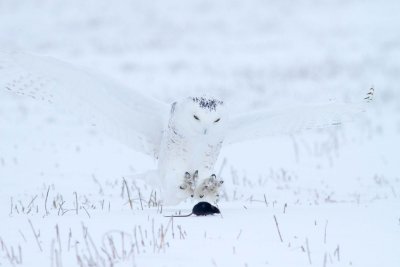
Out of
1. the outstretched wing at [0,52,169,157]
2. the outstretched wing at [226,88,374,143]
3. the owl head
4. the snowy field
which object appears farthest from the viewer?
the outstretched wing at [226,88,374,143]

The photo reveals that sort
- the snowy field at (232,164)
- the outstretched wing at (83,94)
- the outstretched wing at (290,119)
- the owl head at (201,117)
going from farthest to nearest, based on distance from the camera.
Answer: the outstretched wing at (290,119) < the outstretched wing at (83,94) < the owl head at (201,117) < the snowy field at (232,164)

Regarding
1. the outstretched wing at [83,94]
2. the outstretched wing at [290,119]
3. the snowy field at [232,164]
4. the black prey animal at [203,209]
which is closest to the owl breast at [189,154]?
the black prey animal at [203,209]

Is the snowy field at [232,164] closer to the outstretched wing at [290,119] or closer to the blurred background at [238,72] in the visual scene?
the blurred background at [238,72]

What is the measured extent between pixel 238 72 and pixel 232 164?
1126 cm

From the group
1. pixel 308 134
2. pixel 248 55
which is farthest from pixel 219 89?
pixel 248 55

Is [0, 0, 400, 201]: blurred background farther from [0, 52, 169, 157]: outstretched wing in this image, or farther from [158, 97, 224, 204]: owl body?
[158, 97, 224, 204]: owl body

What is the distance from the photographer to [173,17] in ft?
122

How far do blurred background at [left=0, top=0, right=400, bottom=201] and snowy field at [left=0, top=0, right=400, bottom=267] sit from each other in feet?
0.17

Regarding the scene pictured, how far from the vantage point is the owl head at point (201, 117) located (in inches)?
193

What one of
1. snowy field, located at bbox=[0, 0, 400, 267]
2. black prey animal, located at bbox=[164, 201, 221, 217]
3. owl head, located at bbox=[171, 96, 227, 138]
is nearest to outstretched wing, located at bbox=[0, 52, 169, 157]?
snowy field, located at bbox=[0, 0, 400, 267]

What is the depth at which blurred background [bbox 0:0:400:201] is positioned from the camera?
30.2ft

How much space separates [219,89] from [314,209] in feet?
39.7

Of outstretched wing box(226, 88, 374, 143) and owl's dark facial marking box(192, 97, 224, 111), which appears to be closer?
owl's dark facial marking box(192, 97, 224, 111)

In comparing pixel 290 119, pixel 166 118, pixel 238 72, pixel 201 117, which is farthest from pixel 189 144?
pixel 238 72
